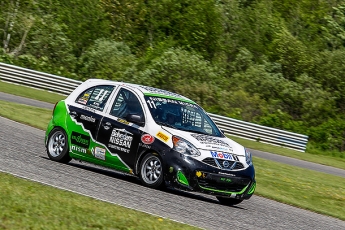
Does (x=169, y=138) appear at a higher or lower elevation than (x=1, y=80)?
higher

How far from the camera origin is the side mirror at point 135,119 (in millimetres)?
12266

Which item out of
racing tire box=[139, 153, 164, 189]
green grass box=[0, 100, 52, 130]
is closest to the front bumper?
racing tire box=[139, 153, 164, 189]

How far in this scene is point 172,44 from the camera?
47.8 metres

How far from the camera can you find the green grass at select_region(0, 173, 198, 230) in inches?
288

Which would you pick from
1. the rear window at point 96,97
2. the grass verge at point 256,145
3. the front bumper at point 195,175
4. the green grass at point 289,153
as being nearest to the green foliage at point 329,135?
the grass verge at point 256,145

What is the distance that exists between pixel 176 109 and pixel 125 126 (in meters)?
0.96

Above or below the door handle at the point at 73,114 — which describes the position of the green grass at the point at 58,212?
below

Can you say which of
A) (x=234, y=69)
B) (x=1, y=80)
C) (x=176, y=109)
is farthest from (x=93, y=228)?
(x=234, y=69)

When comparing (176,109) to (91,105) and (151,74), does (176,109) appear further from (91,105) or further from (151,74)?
(151,74)

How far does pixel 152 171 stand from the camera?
473 inches

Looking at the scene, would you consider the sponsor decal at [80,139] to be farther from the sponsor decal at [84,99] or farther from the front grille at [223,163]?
the front grille at [223,163]

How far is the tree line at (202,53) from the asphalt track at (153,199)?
22717mm

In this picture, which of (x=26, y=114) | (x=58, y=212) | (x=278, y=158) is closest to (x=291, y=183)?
(x=278, y=158)

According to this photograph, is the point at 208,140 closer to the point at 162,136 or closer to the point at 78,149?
the point at 162,136
